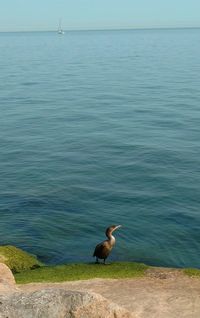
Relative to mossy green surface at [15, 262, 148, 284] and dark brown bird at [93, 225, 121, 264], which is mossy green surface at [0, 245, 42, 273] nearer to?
mossy green surface at [15, 262, 148, 284]

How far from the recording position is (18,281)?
24312mm

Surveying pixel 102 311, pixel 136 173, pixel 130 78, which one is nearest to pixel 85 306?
pixel 102 311

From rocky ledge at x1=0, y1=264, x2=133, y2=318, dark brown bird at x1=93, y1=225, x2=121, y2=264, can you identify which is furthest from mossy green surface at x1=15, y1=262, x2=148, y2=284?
rocky ledge at x1=0, y1=264, x2=133, y2=318

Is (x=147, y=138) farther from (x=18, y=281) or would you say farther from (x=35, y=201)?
(x=18, y=281)

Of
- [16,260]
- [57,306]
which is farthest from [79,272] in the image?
[57,306]

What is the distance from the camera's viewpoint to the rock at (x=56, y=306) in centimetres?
1260

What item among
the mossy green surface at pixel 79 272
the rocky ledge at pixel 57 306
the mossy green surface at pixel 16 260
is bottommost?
the mossy green surface at pixel 16 260

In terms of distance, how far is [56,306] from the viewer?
41.7ft

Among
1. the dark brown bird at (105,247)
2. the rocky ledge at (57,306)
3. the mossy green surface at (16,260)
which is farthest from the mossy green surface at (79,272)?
the rocky ledge at (57,306)

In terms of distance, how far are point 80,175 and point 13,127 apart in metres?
21.9

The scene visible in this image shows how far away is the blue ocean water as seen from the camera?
32938 millimetres

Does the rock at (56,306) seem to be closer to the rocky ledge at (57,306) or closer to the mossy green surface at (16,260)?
the rocky ledge at (57,306)

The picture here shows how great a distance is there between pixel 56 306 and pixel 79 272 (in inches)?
512

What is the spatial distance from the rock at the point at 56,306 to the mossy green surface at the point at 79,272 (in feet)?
37.3
